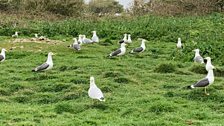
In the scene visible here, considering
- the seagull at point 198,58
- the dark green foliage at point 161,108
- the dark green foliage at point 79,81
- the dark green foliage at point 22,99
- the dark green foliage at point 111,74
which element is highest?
the seagull at point 198,58

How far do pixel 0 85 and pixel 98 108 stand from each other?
4498mm

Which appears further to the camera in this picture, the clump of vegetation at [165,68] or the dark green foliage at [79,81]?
the clump of vegetation at [165,68]

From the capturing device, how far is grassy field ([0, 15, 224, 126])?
41.8 ft

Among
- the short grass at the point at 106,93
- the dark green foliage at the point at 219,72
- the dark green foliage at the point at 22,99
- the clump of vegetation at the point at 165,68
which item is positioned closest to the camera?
the short grass at the point at 106,93

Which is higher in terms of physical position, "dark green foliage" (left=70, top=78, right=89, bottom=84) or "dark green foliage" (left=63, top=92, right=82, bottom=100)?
"dark green foliage" (left=70, top=78, right=89, bottom=84)

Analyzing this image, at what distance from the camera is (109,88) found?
16188 mm

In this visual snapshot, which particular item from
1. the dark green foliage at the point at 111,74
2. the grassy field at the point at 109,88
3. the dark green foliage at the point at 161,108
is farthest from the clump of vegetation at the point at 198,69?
the dark green foliage at the point at 161,108

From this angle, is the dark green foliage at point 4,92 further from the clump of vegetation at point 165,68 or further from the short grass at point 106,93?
the clump of vegetation at point 165,68

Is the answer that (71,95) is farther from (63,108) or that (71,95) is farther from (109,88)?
(63,108)

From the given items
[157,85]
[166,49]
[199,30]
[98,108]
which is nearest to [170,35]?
[199,30]

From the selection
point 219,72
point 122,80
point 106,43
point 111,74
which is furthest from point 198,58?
point 106,43

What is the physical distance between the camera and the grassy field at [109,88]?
1275cm

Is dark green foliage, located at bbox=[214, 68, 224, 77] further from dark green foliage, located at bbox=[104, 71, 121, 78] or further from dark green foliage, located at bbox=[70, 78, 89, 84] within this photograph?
dark green foliage, located at bbox=[70, 78, 89, 84]

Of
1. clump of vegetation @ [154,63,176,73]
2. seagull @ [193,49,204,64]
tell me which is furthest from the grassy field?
seagull @ [193,49,204,64]
